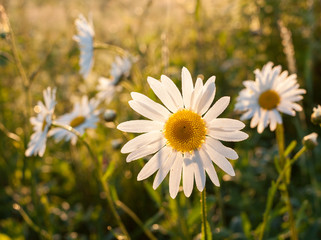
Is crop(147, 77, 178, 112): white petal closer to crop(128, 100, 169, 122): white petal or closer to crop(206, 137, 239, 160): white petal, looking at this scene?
crop(128, 100, 169, 122): white petal

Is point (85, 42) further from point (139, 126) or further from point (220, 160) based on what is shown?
point (220, 160)

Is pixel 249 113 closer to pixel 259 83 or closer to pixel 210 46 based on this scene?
pixel 259 83

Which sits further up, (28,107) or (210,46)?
(210,46)

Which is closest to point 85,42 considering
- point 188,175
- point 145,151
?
point 145,151

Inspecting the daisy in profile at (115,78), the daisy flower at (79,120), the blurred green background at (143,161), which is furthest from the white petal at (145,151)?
the daisy in profile at (115,78)

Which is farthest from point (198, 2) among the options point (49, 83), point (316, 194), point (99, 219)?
point (49, 83)
